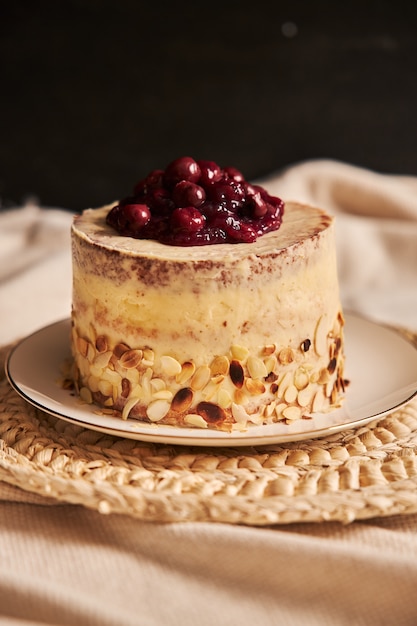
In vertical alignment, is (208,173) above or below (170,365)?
above

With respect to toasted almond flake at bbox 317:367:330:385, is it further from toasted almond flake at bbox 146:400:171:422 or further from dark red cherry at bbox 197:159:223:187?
dark red cherry at bbox 197:159:223:187

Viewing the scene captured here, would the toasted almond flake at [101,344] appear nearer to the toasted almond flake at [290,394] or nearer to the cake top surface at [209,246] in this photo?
the cake top surface at [209,246]

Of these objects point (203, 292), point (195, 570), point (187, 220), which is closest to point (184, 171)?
point (187, 220)

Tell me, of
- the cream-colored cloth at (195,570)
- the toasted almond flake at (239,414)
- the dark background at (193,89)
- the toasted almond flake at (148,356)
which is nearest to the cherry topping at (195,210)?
the toasted almond flake at (148,356)

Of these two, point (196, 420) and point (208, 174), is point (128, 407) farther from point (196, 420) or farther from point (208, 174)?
point (208, 174)

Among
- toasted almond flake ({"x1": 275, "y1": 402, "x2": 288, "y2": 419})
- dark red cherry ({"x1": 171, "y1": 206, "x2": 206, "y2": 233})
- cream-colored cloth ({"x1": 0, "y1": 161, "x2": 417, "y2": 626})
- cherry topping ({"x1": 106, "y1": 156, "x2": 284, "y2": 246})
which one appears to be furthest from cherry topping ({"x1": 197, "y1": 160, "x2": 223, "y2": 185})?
cream-colored cloth ({"x1": 0, "y1": 161, "x2": 417, "y2": 626})
